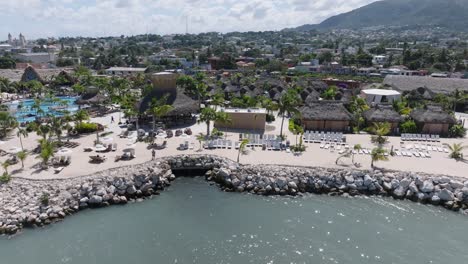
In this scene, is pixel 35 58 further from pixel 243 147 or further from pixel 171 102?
pixel 243 147

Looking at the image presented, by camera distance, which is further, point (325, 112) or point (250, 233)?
point (325, 112)

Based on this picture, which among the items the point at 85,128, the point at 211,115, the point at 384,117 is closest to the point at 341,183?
the point at 211,115

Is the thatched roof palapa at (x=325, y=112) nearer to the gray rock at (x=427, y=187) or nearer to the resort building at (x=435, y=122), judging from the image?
the resort building at (x=435, y=122)

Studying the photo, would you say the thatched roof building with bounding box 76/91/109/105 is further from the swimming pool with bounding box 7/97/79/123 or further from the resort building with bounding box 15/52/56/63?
the resort building with bounding box 15/52/56/63

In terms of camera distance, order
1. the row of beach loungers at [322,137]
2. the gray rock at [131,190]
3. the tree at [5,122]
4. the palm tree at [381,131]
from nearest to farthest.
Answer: the gray rock at [131,190], the palm tree at [381,131], the tree at [5,122], the row of beach loungers at [322,137]

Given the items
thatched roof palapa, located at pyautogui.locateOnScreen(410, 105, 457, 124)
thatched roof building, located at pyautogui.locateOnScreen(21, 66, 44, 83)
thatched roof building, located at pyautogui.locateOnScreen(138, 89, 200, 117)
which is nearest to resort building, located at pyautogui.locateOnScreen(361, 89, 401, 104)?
thatched roof palapa, located at pyautogui.locateOnScreen(410, 105, 457, 124)

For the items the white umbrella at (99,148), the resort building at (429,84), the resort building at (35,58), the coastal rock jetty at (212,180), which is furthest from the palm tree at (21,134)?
the resort building at (35,58)
